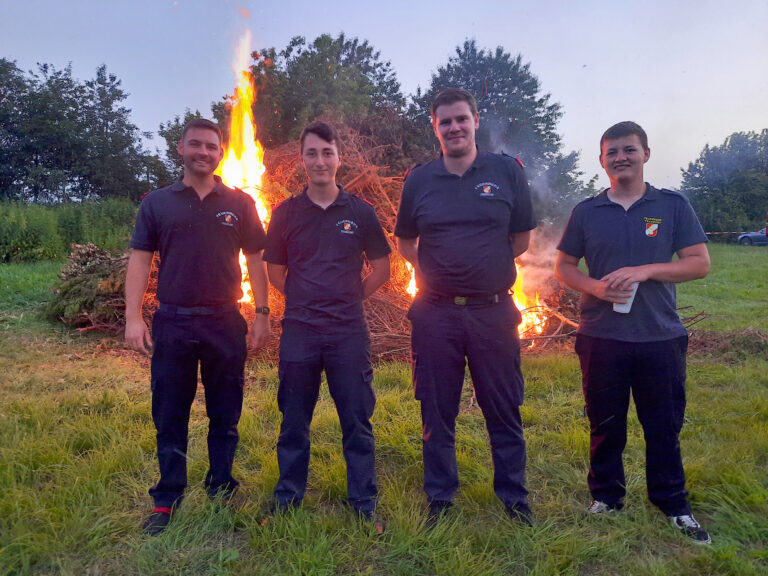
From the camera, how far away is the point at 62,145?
3153 centimetres

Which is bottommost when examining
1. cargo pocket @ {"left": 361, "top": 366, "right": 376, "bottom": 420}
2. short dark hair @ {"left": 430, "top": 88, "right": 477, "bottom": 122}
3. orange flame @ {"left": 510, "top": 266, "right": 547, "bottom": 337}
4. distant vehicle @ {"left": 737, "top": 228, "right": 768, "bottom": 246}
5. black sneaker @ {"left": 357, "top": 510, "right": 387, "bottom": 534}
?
black sneaker @ {"left": 357, "top": 510, "right": 387, "bottom": 534}

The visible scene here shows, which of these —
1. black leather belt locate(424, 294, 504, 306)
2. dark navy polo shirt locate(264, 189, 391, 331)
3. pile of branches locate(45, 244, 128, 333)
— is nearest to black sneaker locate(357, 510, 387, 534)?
dark navy polo shirt locate(264, 189, 391, 331)

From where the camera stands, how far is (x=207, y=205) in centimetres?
303

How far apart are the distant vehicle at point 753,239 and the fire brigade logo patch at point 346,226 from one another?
32511 millimetres

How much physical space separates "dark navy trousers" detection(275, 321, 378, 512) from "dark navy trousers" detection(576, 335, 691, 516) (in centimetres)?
132

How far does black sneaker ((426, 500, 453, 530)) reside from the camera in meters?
2.97

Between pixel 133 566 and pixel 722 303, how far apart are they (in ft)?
38.4

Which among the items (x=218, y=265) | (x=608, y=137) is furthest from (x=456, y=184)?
(x=218, y=265)

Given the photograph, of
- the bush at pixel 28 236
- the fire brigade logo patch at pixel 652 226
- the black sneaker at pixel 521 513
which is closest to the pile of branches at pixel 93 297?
the black sneaker at pixel 521 513

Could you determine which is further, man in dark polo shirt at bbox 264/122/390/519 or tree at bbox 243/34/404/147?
tree at bbox 243/34/404/147

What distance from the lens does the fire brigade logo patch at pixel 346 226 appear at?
304 cm

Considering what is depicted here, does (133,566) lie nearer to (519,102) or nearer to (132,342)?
(132,342)

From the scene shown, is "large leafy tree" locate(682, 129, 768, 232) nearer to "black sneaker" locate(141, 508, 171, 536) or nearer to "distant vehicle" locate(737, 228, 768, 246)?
"distant vehicle" locate(737, 228, 768, 246)

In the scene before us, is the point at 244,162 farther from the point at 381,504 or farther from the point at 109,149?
the point at 109,149
